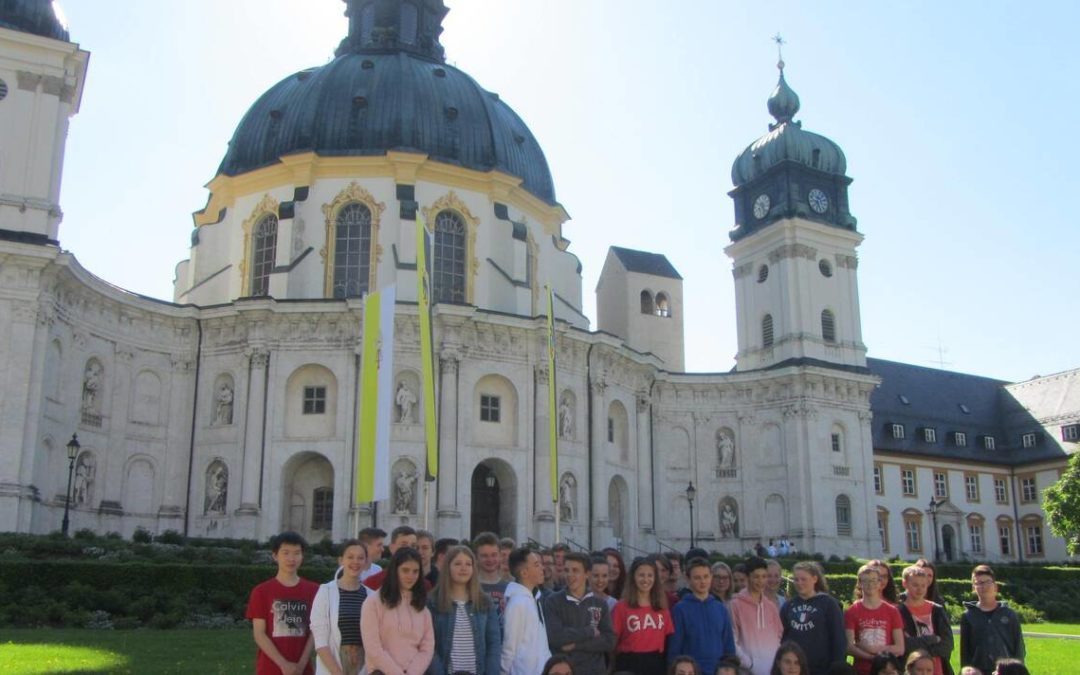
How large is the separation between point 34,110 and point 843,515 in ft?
136

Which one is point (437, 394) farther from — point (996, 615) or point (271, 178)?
point (996, 615)

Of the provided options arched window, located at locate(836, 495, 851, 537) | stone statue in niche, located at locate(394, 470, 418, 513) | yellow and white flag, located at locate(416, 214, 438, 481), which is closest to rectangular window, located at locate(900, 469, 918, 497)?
arched window, located at locate(836, 495, 851, 537)

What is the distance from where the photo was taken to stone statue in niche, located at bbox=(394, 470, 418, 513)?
4219 cm

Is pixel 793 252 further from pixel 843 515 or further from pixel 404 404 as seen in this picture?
pixel 404 404

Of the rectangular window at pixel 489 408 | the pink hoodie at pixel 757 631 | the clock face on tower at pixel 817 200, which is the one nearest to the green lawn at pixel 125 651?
the pink hoodie at pixel 757 631

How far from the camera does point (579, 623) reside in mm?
10844

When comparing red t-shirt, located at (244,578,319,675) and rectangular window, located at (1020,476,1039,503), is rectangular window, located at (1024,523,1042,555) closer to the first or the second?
rectangular window, located at (1020,476,1039,503)

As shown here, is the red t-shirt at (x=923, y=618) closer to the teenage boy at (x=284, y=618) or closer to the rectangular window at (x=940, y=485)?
the teenage boy at (x=284, y=618)

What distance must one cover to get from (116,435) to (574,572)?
35.4 m

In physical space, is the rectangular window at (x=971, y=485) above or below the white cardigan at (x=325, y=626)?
above

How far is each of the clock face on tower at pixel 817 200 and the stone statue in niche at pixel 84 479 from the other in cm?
3948

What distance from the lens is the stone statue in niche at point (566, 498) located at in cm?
4522

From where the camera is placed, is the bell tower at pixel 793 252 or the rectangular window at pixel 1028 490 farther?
the rectangular window at pixel 1028 490

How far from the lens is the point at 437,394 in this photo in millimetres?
43000
